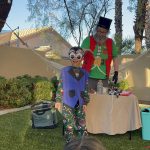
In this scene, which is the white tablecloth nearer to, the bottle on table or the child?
the bottle on table

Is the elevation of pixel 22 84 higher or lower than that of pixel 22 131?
higher

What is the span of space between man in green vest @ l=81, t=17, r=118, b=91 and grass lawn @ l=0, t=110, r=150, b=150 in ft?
2.99

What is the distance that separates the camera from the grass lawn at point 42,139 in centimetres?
614

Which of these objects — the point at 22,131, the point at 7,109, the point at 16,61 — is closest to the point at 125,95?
the point at 22,131

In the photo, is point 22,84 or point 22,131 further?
point 22,84

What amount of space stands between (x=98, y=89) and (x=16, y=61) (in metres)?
8.99

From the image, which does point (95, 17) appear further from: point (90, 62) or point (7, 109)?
point (90, 62)

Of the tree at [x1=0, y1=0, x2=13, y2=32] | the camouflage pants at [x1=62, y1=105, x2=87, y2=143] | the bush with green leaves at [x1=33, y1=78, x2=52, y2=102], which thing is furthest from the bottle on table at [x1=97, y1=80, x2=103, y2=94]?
the bush with green leaves at [x1=33, y1=78, x2=52, y2=102]

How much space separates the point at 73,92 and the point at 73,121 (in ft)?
1.26

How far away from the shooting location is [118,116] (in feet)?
21.4

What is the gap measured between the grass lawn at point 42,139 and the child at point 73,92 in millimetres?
669

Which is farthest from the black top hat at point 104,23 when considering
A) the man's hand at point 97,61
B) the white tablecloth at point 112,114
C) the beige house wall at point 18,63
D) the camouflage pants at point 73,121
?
the beige house wall at point 18,63

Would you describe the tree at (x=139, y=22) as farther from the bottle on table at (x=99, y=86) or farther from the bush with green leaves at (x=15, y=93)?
the bottle on table at (x=99, y=86)

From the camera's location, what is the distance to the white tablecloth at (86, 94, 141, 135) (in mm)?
6473
